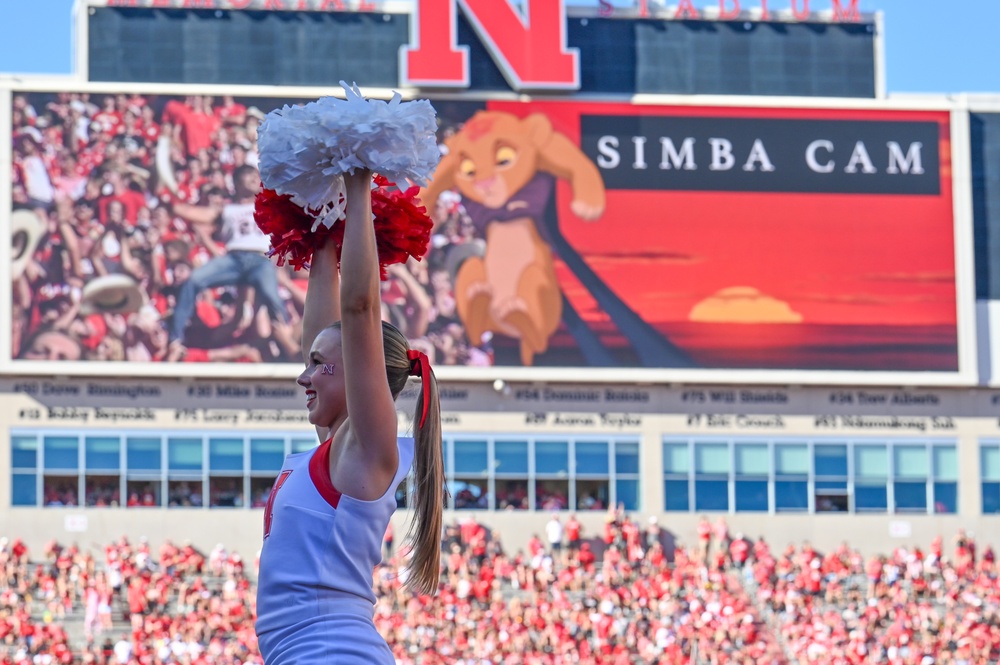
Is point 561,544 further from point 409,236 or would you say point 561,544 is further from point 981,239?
point 409,236

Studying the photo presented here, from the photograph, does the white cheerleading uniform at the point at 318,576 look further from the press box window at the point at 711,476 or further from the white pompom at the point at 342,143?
the press box window at the point at 711,476

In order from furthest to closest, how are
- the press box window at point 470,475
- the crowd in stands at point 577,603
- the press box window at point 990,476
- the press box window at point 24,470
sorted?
the press box window at point 990,476 < the press box window at point 470,475 < the press box window at point 24,470 < the crowd in stands at point 577,603

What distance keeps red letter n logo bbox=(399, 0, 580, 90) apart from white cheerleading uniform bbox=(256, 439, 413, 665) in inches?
1008

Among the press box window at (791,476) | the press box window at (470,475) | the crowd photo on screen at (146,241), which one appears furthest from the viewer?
the press box window at (791,476)

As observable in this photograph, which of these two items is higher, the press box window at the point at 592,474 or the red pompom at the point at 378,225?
the red pompom at the point at 378,225

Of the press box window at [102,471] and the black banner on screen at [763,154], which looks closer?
the press box window at [102,471]

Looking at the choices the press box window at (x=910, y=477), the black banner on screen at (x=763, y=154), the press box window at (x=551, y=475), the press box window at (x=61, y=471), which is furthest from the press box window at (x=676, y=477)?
the press box window at (x=61, y=471)

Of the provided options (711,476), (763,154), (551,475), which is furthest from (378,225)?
(763,154)

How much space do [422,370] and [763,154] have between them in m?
26.7

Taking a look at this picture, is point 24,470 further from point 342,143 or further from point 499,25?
point 342,143

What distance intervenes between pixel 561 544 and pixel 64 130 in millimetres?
10185

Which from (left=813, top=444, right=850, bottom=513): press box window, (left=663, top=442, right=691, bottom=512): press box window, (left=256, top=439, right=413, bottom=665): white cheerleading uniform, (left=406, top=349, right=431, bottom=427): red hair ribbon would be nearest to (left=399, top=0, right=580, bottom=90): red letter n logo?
(left=663, top=442, right=691, bottom=512): press box window

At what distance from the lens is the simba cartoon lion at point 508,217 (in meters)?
28.7

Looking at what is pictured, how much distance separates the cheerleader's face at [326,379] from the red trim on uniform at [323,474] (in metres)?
0.10
